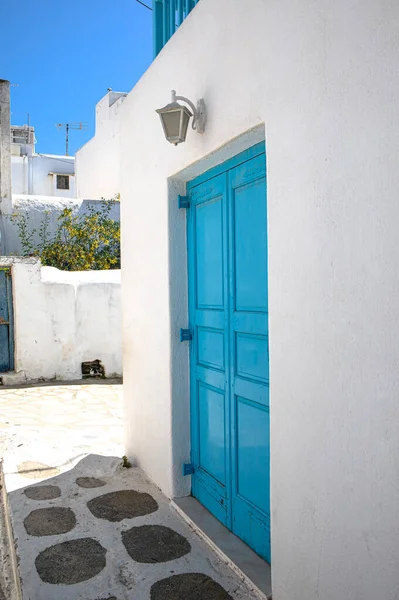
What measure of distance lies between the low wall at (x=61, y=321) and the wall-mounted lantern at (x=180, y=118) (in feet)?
20.4

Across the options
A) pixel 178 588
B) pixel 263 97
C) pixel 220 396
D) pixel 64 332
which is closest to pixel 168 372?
pixel 220 396

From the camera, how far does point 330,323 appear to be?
2.00m

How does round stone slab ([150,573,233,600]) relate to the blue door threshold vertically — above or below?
below

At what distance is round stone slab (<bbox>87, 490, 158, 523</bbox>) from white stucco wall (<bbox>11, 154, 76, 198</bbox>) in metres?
22.7

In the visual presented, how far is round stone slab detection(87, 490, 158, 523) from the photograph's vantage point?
11.6 feet

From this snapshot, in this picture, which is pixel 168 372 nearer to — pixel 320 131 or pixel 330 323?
pixel 330 323

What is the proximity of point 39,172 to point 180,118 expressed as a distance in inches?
921

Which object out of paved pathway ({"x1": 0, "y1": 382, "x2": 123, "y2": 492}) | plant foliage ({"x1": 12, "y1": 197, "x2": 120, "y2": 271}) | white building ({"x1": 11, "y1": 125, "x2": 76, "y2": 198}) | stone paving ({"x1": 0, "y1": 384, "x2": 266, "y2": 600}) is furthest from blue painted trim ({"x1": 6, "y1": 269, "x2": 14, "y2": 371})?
white building ({"x1": 11, "y1": 125, "x2": 76, "y2": 198})

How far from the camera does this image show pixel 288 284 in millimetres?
2254

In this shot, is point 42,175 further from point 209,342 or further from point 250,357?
point 250,357

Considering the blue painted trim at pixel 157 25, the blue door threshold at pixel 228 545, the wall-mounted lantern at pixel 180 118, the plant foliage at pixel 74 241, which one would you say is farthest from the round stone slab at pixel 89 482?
the plant foliage at pixel 74 241

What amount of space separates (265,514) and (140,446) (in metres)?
1.83

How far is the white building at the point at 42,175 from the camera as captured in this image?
2422 cm

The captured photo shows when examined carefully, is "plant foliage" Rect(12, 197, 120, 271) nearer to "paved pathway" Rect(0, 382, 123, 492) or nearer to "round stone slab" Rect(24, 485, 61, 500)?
"paved pathway" Rect(0, 382, 123, 492)
